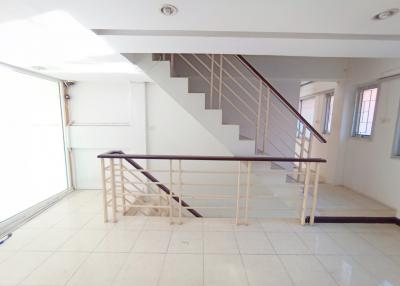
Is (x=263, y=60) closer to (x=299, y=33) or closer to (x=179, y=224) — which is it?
(x=299, y=33)

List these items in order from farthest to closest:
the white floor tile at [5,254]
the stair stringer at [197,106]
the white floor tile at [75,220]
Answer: the stair stringer at [197,106]
the white floor tile at [75,220]
the white floor tile at [5,254]

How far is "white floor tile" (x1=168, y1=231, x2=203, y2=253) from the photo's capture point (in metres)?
1.97

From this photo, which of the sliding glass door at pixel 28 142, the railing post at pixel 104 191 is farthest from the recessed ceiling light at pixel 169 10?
the sliding glass door at pixel 28 142

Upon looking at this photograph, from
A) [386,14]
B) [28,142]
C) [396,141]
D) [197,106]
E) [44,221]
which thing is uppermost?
[386,14]

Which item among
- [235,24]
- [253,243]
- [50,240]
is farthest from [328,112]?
[50,240]

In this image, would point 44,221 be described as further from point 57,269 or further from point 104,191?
point 57,269

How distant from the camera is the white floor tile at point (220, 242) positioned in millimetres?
1979

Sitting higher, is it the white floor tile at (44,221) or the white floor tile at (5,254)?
the white floor tile at (5,254)

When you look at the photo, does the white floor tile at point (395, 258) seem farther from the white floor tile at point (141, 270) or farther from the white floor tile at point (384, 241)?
the white floor tile at point (141, 270)

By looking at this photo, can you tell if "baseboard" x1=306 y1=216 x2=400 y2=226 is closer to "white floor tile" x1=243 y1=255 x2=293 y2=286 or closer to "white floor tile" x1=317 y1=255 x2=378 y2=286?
"white floor tile" x1=317 y1=255 x2=378 y2=286

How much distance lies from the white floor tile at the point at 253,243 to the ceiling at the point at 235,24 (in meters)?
2.07

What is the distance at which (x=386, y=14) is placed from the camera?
53.2 inches

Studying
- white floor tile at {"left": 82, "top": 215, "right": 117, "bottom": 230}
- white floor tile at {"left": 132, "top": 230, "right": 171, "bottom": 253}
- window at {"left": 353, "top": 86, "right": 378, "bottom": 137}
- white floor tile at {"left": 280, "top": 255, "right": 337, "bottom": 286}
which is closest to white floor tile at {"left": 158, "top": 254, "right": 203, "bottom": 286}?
white floor tile at {"left": 132, "top": 230, "right": 171, "bottom": 253}

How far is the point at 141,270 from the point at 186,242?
54 cm
